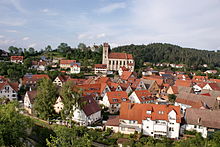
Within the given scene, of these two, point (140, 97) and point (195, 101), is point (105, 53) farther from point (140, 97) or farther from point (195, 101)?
point (195, 101)

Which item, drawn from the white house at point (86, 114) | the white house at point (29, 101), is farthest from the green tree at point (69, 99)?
the white house at point (29, 101)

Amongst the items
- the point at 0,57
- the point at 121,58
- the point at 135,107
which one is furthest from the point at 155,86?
the point at 0,57

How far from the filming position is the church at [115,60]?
102 m

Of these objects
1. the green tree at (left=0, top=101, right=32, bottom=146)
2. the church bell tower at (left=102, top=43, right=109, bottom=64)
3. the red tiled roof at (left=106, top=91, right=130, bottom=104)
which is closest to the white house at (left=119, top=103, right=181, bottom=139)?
the red tiled roof at (left=106, top=91, right=130, bottom=104)

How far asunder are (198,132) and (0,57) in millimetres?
108873

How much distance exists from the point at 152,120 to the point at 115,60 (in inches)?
2948

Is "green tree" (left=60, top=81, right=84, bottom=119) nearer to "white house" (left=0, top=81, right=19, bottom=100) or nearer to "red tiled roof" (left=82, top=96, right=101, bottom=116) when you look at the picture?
"red tiled roof" (left=82, top=96, right=101, bottom=116)

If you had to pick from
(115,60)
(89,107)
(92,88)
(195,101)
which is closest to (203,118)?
(195,101)

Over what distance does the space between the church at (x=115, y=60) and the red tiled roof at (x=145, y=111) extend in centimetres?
6879

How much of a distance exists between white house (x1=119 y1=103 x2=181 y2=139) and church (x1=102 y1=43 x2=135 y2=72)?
229ft

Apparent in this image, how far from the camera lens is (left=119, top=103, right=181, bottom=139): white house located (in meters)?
30.0

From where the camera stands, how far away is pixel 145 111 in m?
31.8

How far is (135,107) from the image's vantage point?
33344 millimetres

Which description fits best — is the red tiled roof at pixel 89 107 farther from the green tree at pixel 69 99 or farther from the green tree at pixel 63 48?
the green tree at pixel 63 48
